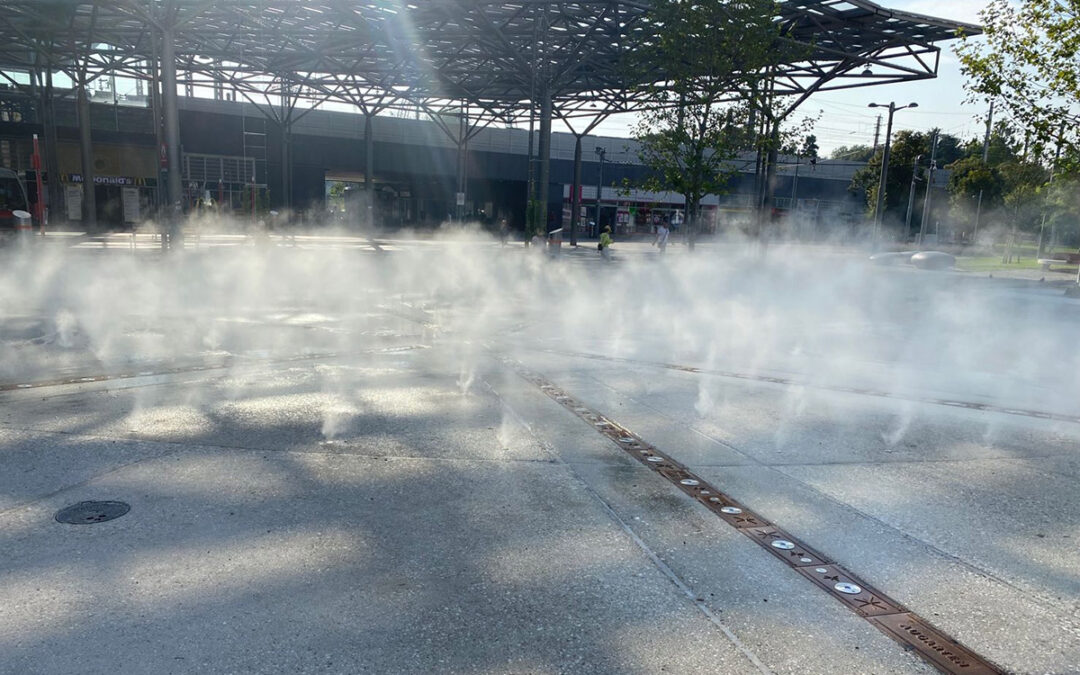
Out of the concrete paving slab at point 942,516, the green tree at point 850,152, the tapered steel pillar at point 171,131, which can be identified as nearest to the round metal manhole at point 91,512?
the concrete paving slab at point 942,516

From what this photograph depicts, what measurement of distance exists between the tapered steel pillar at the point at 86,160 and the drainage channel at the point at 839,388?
3625 centimetres

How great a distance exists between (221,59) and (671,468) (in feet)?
127

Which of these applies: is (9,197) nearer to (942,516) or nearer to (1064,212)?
(942,516)

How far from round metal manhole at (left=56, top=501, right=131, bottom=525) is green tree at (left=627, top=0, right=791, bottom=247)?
75.3 ft

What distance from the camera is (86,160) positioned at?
121 ft

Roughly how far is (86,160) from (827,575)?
42.4m

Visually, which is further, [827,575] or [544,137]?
[544,137]

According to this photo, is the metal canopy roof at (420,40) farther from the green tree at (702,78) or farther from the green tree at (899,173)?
the green tree at (899,173)

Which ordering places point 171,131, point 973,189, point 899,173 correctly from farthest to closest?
point 899,173
point 973,189
point 171,131

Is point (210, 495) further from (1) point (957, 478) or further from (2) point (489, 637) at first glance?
(1) point (957, 478)

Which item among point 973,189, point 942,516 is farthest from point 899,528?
point 973,189

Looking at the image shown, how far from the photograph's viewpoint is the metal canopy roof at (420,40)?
25.1 metres

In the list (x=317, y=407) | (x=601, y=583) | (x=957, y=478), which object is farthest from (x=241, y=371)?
(x=957, y=478)

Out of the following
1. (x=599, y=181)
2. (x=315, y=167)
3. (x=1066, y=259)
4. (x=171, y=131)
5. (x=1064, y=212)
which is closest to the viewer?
(x=171, y=131)
